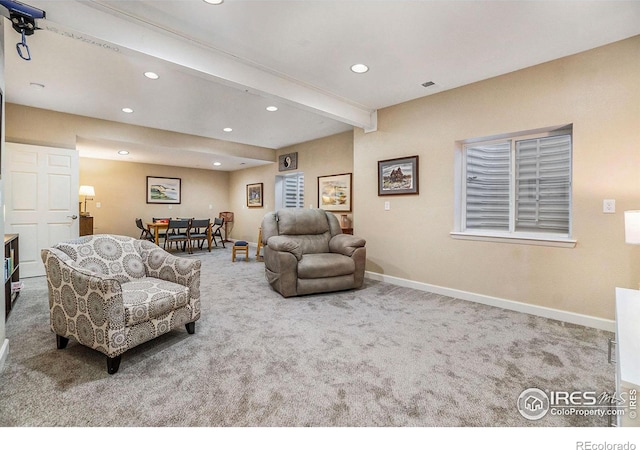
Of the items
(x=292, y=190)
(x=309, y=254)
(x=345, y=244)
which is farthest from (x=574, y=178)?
(x=292, y=190)

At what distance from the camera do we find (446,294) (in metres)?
3.59

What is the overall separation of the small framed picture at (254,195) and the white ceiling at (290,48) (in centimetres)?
368

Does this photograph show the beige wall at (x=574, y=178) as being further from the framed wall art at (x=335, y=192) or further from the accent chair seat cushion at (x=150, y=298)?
the accent chair seat cushion at (x=150, y=298)

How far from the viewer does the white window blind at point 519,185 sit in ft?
9.82

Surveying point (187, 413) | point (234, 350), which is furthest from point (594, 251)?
point (187, 413)

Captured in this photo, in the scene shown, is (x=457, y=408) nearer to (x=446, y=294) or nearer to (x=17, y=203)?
(x=446, y=294)

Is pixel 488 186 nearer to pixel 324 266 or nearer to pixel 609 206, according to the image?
pixel 609 206

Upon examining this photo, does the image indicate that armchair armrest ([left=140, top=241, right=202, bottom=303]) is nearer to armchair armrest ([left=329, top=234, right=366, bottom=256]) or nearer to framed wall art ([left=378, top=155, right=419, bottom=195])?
armchair armrest ([left=329, top=234, right=366, bottom=256])

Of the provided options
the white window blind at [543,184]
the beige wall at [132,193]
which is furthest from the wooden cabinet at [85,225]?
the white window blind at [543,184]

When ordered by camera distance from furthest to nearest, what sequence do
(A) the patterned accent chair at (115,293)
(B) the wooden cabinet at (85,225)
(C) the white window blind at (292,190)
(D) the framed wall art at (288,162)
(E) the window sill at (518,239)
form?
(C) the white window blind at (292,190) < (D) the framed wall art at (288,162) < (B) the wooden cabinet at (85,225) < (E) the window sill at (518,239) < (A) the patterned accent chair at (115,293)

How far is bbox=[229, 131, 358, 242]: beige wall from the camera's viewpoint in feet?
18.4

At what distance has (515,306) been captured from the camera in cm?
308

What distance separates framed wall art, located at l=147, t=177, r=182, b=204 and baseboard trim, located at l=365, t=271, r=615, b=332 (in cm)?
672

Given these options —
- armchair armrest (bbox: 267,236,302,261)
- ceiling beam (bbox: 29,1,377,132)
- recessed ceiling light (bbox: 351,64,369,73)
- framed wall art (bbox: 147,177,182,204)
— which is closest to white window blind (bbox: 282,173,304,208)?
framed wall art (bbox: 147,177,182,204)
